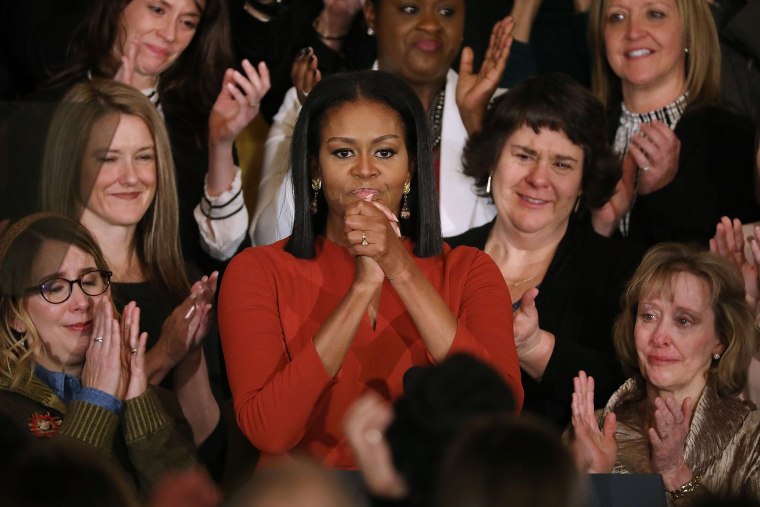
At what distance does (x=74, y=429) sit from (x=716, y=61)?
217 centimetres

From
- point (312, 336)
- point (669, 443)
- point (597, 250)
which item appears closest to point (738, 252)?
point (597, 250)

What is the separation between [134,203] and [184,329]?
0.42m

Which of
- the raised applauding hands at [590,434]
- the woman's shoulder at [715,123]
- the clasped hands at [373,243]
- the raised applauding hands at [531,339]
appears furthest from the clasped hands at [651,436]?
the woman's shoulder at [715,123]

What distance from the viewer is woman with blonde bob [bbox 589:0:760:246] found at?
3.88 m

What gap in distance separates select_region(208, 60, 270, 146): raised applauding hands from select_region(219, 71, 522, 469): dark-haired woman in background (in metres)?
0.94

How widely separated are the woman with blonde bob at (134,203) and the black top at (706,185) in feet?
4.24

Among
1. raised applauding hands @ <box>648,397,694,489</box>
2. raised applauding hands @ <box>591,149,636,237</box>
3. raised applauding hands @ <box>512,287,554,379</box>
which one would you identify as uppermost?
raised applauding hands @ <box>591,149,636,237</box>

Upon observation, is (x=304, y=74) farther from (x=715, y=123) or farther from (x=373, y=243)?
(x=373, y=243)

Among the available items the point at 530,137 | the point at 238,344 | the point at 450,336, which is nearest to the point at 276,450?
the point at 238,344

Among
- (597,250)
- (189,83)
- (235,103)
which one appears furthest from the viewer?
(189,83)

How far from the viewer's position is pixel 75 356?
122 inches

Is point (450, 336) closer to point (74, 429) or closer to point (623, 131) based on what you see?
point (74, 429)

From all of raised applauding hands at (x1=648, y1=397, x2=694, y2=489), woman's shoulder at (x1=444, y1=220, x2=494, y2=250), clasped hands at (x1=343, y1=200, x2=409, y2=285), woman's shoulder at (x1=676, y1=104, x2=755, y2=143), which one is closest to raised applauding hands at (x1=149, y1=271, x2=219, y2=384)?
woman's shoulder at (x1=444, y1=220, x2=494, y2=250)

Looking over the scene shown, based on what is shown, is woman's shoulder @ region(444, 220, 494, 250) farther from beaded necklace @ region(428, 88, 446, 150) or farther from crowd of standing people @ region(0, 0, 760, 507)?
beaded necklace @ region(428, 88, 446, 150)
